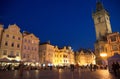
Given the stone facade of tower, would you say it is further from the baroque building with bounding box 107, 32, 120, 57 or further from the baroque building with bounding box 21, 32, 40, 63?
the baroque building with bounding box 21, 32, 40, 63

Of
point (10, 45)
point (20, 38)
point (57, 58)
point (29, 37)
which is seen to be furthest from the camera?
point (57, 58)

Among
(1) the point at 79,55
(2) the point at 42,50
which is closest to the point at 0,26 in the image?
(2) the point at 42,50

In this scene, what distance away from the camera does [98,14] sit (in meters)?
82.8

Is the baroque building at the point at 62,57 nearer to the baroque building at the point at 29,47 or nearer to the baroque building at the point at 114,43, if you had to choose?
the baroque building at the point at 29,47

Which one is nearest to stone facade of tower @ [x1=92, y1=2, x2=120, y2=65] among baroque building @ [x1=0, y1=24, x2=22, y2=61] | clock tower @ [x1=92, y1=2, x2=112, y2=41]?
clock tower @ [x1=92, y1=2, x2=112, y2=41]

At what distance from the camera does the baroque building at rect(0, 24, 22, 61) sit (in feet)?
163

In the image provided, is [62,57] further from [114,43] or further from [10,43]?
[10,43]

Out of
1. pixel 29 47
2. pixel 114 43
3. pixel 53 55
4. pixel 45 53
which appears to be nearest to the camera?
pixel 29 47

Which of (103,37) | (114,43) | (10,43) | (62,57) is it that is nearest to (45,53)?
(62,57)

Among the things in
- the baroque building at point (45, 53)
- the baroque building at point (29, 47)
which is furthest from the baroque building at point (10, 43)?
the baroque building at point (45, 53)

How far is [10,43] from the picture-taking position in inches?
2062

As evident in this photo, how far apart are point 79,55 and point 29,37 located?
178 feet

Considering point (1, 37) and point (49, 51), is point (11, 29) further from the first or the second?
point (49, 51)

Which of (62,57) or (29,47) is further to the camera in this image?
(62,57)
